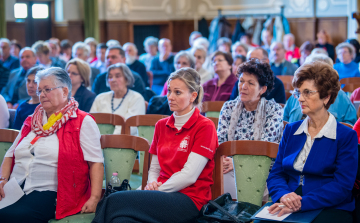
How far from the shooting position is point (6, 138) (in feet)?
9.93

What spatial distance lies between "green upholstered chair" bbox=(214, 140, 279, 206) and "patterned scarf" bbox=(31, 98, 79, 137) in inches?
39.5

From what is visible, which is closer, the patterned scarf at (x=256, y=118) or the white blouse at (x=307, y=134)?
the white blouse at (x=307, y=134)

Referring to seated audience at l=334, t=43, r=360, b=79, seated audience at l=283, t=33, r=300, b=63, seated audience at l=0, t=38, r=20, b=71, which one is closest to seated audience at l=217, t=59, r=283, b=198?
seated audience at l=334, t=43, r=360, b=79

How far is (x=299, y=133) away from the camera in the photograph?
222 cm

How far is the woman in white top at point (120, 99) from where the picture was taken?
4.23 meters

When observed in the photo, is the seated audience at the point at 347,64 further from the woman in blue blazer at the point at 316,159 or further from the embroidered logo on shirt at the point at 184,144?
the embroidered logo on shirt at the point at 184,144

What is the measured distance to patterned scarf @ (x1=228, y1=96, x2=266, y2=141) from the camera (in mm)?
2936

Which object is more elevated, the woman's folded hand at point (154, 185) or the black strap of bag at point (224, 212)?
the woman's folded hand at point (154, 185)

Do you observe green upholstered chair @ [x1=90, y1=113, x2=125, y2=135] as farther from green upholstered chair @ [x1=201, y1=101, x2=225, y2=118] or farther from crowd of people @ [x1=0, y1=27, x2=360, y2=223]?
green upholstered chair @ [x1=201, y1=101, x2=225, y2=118]

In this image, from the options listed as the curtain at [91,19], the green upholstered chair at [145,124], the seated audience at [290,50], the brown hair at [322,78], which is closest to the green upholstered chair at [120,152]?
the green upholstered chair at [145,124]

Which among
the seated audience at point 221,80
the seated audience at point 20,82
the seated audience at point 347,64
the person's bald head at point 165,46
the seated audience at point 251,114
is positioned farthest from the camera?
the person's bald head at point 165,46

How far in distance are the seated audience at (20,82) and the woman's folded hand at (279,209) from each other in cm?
421

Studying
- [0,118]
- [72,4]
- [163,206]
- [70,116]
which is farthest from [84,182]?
[72,4]

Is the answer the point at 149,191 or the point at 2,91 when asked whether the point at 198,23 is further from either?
the point at 149,191
